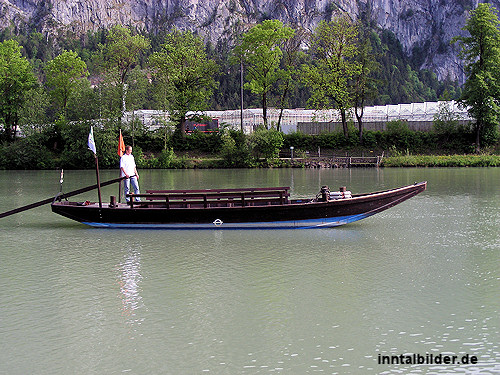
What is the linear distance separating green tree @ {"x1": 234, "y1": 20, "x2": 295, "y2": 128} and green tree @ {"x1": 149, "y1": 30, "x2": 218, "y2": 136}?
14.9 feet

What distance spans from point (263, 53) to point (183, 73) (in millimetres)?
9883

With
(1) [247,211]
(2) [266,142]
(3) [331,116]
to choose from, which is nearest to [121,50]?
(2) [266,142]

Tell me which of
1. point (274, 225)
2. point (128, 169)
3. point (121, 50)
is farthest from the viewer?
point (121, 50)

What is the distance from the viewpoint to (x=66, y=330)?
11.0 meters

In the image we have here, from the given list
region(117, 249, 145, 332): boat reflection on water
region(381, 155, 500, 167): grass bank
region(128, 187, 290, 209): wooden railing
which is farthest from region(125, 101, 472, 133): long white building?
region(117, 249, 145, 332): boat reflection on water

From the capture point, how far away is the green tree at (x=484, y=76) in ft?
206

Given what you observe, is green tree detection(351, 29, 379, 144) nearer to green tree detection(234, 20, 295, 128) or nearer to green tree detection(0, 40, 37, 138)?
green tree detection(234, 20, 295, 128)

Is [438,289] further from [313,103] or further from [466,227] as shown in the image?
[313,103]

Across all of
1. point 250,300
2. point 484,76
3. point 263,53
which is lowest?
point 250,300

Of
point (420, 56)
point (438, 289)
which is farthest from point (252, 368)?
point (420, 56)

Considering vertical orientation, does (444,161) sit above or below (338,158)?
below

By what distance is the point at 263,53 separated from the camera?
68.1m

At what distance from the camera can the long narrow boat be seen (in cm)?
2031

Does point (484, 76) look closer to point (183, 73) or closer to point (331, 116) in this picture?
point (331, 116)
